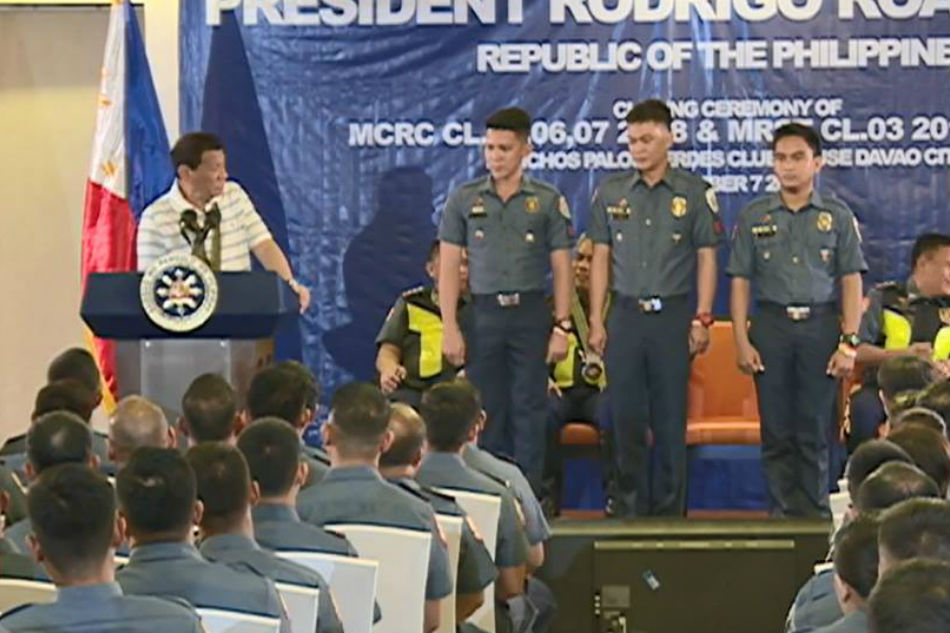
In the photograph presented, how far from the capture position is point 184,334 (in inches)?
240

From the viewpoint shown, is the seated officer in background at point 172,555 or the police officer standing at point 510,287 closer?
the seated officer in background at point 172,555

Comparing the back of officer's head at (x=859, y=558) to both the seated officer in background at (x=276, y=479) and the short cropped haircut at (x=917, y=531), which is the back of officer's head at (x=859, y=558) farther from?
the seated officer in background at (x=276, y=479)

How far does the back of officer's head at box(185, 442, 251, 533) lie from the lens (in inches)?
136

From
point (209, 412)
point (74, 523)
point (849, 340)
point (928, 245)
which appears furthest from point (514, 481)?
point (928, 245)

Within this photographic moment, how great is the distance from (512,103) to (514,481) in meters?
3.14

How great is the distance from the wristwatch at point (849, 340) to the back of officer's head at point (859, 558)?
386 cm

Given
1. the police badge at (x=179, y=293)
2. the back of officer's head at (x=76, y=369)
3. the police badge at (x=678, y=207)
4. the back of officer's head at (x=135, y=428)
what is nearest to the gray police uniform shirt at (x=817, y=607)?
the back of officer's head at (x=135, y=428)

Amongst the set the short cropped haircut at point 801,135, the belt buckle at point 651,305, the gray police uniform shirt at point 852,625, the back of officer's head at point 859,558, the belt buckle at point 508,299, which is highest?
the short cropped haircut at point 801,135

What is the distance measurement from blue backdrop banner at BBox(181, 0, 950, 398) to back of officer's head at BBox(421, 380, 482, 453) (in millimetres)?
3145

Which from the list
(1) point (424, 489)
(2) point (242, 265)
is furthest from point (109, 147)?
(1) point (424, 489)

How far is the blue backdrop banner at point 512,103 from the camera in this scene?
7895 millimetres

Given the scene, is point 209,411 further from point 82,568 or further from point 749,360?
point 749,360

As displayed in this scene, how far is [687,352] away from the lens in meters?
6.77

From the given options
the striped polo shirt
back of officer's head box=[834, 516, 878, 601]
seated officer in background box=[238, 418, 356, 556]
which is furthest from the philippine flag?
back of officer's head box=[834, 516, 878, 601]
